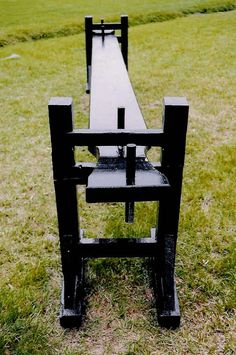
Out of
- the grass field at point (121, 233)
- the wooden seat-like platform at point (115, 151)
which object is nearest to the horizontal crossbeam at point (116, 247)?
the grass field at point (121, 233)

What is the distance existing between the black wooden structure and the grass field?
5.1 inches

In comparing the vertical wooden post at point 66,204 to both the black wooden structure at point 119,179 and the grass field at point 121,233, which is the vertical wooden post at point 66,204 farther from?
the grass field at point 121,233

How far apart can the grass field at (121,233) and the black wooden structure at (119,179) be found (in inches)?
5.1

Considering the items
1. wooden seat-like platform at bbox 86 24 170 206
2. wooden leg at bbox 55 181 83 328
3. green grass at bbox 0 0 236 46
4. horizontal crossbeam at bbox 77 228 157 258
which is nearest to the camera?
wooden seat-like platform at bbox 86 24 170 206

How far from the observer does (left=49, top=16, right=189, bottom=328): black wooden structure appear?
2.03 m

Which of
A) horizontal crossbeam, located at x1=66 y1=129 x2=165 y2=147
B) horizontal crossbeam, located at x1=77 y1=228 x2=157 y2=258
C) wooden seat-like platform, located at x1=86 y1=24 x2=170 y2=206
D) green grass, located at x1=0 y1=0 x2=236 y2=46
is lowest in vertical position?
horizontal crossbeam, located at x1=77 y1=228 x2=157 y2=258

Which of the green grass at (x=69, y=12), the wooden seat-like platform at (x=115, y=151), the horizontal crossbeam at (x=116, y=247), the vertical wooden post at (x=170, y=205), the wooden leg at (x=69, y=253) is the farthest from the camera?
the green grass at (x=69, y=12)

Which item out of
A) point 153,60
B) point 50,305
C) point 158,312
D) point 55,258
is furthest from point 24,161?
point 153,60

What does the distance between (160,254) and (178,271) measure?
1.21ft

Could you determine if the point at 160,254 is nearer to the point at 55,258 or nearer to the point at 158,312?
the point at 158,312

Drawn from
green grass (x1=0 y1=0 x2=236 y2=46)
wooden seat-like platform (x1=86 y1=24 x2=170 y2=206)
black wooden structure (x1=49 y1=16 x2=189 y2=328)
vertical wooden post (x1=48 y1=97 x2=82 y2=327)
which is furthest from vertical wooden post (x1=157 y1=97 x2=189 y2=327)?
green grass (x1=0 y1=0 x2=236 y2=46)

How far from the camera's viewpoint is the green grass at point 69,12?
1166cm

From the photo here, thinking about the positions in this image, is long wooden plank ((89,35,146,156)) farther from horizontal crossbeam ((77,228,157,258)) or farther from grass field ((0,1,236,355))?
grass field ((0,1,236,355))

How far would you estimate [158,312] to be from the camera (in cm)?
252
